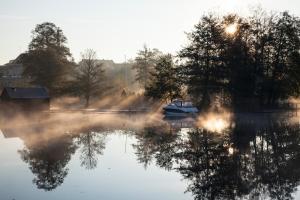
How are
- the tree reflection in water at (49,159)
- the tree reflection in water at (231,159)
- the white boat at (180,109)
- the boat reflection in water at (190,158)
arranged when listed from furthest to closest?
the white boat at (180,109)
the tree reflection in water at (49,159)
the boat reflection in water at (190,158)
the tree reflection in water at (231,159)

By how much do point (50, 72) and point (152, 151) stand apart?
6361 cm

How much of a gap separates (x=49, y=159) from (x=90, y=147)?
17.3 feet

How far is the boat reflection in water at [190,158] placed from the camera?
16.3 meters

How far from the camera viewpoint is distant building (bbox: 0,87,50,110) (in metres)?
64.8

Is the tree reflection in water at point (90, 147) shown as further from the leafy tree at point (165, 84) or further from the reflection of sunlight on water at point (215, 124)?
the leafy tree at point (165, 84)

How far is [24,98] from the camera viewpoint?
213 feet

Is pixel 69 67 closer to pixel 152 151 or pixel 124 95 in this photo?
pixel 124 95

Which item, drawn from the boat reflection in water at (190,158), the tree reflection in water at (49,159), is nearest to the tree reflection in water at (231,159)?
the boat reflection in water at (190,158)

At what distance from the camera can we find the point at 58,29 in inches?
3910

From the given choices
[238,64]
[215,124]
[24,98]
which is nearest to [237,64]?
[238,64]

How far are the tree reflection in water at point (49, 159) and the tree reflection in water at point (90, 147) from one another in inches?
28.7

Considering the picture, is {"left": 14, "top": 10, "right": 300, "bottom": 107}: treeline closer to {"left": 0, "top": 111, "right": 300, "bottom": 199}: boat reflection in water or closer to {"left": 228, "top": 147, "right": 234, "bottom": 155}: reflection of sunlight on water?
{"left": 0, "top": 111, "right": 300, "bottom": 199}: boat reflection in water

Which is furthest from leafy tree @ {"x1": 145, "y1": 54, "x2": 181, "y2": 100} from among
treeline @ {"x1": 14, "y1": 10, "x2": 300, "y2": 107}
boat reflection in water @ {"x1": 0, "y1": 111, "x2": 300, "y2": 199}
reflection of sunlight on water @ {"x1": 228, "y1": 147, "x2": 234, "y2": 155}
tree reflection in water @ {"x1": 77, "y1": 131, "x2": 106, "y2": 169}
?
reflection of sunlight on water @ {"x1": 228, "y1": 147, "x2": 234, "y2": 155}

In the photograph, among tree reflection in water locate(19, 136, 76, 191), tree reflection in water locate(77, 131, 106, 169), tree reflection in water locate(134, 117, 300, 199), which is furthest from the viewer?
tree reflection in water locate(77, 131, 106, 169)
